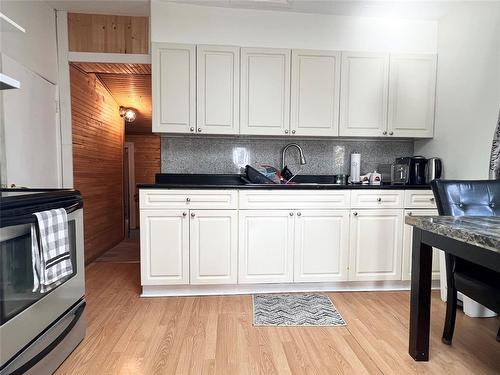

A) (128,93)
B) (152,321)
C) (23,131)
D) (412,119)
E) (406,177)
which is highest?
(128,93)

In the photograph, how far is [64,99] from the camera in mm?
2820

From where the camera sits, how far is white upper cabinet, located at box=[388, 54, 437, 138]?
2.67 meters

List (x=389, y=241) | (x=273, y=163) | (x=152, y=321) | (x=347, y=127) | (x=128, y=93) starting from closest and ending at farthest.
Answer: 1. (x=152, y=321)
2. (x=389, y=241)
3. (x=347, y=127)
4. (x=273, y=163)
5. (x=128, y=93)

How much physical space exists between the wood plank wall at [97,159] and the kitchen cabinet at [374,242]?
2773 millimetres

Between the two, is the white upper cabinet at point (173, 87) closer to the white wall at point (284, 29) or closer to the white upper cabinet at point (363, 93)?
the white wall at point (284, 29)

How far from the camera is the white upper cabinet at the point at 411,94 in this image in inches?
105

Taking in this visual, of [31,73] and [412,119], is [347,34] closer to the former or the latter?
[412,119]

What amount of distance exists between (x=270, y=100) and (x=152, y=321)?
79.0 inches

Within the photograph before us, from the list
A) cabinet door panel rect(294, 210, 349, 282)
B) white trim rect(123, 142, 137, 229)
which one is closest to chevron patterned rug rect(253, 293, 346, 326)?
cabinet door panel rect(294, 210, 349, 282)

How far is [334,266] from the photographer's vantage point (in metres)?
2.39

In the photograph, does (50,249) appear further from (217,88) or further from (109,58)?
(109,58)

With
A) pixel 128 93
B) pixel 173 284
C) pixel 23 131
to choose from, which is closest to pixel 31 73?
pixel 23 131

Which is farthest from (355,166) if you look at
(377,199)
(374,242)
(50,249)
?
(50,249)

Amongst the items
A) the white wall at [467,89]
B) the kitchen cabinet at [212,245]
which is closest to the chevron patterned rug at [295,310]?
the kitchen cabinet at [212,245]
